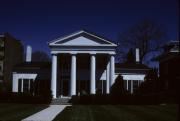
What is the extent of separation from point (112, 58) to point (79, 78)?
24.1 ft

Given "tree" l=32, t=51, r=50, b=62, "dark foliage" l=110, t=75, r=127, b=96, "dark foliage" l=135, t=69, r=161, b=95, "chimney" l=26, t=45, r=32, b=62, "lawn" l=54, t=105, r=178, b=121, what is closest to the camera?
"lawn" l=54, t=105, r=178, b=121

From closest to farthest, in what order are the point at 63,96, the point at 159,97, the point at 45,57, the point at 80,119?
the point at 80,119
the point at 159,97
the point at 63,96
the point at 45,57

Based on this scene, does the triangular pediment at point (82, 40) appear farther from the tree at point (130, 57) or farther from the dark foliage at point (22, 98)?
the tree at point (130, 57)

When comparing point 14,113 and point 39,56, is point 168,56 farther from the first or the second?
point 39,56

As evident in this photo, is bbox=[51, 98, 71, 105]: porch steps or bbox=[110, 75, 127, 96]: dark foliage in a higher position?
bbox=[110, 75, 127, 96]: dark foliage

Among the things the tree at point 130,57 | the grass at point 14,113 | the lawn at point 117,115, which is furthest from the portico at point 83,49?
the tree at point 130,57

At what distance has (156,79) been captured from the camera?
4897cm

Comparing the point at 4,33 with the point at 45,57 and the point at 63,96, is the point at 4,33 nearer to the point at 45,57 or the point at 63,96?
the point at 63,96

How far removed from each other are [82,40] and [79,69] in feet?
22.8

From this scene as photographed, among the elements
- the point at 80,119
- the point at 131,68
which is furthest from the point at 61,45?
the point at 80,119

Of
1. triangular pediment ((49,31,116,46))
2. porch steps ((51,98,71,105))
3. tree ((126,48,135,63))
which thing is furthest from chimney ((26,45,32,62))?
tree ((126,48,135,63))

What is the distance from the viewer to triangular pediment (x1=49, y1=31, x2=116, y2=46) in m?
47.0

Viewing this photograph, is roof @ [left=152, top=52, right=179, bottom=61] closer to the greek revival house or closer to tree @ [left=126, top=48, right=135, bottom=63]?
the greek revival house

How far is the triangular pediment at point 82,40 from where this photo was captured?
154ft
